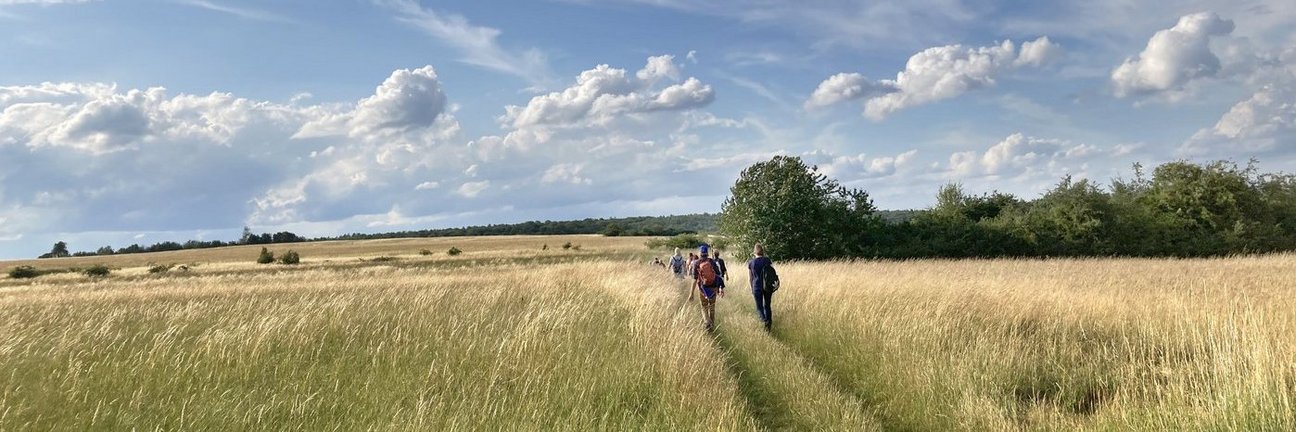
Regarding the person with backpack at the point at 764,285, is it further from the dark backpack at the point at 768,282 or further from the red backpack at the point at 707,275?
the red backpack at the point at 707,275

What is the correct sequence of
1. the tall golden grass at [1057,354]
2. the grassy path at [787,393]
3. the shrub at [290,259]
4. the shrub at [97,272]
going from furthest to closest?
the shrub at [290,259], the shrub at [97,272], the grassy path at [787,393], the tall golden grass at [1057,354]

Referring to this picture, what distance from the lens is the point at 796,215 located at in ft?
148

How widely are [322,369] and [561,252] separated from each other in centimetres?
7303

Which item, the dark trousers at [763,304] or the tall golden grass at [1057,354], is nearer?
the tall golden grass at [1057,354]

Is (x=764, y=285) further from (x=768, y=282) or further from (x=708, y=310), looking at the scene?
(x=708, y=310)

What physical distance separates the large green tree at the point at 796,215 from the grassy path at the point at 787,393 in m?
33.8

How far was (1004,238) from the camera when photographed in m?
44.3

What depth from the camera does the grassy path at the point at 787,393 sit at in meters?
6.94

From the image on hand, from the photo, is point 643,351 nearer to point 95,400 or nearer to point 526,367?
point 526,367

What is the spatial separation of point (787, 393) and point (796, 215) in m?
38.1

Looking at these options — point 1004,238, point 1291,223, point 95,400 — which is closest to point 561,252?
point 1004,238

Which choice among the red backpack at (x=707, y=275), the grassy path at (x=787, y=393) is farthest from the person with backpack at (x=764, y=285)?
the grassy path at (x=787, y=393)

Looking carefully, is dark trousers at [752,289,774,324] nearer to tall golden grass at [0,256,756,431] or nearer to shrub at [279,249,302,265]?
tall golden grass at [0,256,756,431]

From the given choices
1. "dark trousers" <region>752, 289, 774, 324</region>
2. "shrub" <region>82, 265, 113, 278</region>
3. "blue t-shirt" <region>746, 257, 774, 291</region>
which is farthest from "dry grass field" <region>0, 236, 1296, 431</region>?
"shrub" <region>82, 265, 113, 278</region>
